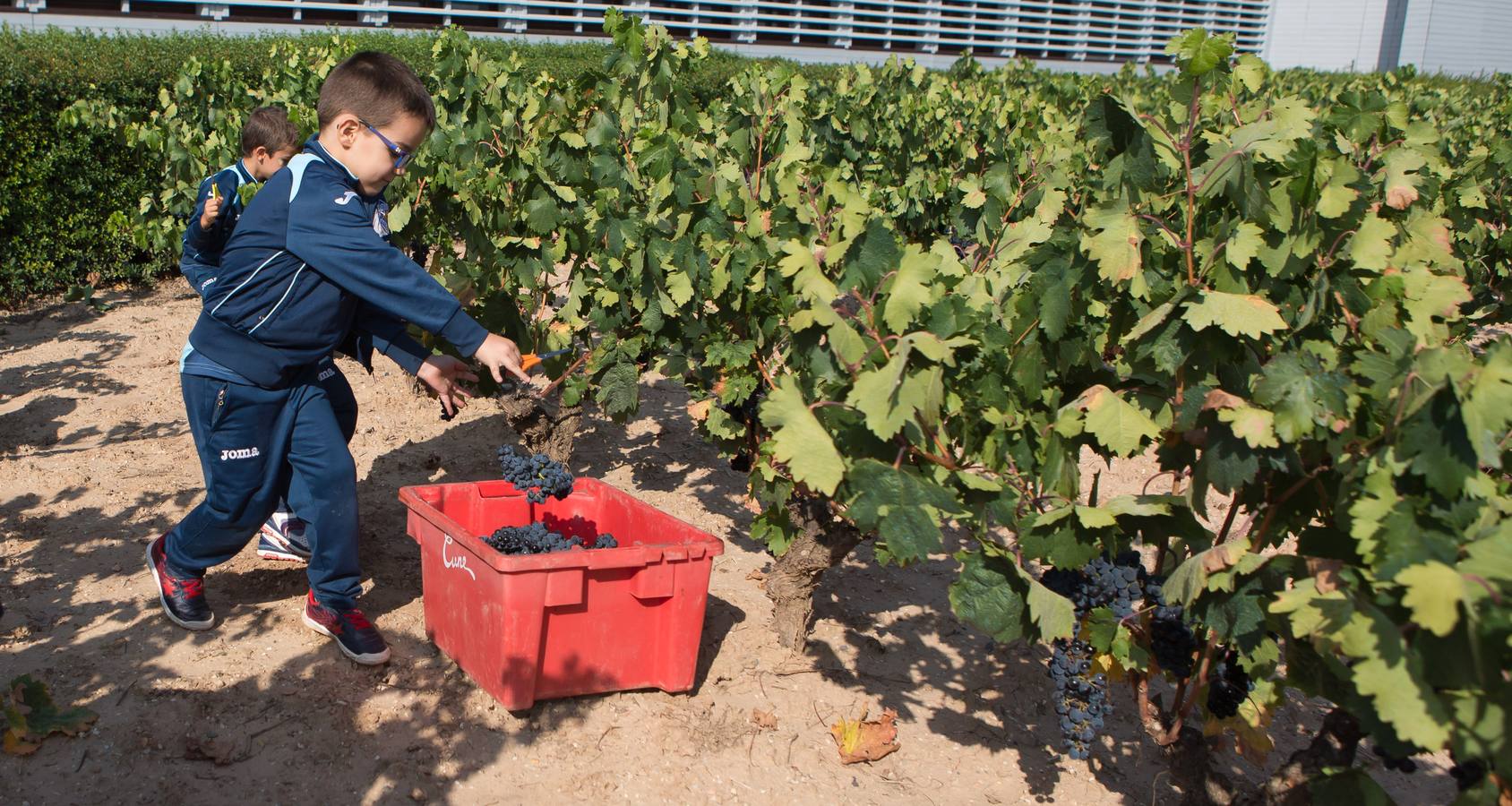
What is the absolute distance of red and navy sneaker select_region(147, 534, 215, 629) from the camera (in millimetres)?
3480

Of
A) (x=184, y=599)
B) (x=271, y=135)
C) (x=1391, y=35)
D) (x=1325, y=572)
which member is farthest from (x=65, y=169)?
(x=1391, y=35)

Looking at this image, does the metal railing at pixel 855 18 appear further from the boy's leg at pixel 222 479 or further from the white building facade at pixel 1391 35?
the boy's leg at pixel 222 479

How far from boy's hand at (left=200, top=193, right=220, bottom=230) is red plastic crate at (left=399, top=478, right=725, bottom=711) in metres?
1.13

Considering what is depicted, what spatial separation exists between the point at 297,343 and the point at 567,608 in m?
1.04

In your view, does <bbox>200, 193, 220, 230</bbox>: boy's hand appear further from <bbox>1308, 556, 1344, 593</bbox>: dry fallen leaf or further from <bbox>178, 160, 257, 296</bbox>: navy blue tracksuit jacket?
<bbox>1308, 556, 1344, 593</bbox>: dry fallen leaf

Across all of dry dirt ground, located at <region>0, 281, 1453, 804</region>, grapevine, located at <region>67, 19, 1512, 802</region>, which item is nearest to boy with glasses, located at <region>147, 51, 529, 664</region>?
dry dirt ground, located at <region>0, 281, 1453, 804</region>

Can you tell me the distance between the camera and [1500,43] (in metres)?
37.7

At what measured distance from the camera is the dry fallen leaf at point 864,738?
3234mm

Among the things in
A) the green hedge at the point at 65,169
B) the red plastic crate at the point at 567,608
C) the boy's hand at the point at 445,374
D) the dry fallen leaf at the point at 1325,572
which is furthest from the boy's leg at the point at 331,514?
the green hedge at the point at 65,169

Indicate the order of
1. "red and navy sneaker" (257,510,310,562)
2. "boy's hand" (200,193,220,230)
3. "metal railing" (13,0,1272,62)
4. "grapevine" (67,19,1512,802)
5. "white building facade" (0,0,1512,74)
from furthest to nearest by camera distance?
"metal railing" (13,0,1272,62) < "white building facade" (0,0,1512,74) < "red and navy sneaker" (257,510,310,562) < "boy's hand" (200,193,220,230) < "grapevine" (67,19,1512,802)

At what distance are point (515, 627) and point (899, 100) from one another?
714cm

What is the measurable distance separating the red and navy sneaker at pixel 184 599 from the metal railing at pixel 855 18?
13.3 meters

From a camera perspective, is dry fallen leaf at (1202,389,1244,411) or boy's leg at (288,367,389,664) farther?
boy's leg at (288,367,389,664)

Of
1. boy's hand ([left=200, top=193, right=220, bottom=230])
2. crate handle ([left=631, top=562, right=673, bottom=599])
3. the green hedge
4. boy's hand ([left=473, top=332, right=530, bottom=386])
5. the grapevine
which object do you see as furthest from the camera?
the green hedge
